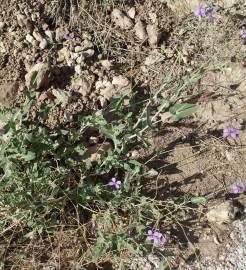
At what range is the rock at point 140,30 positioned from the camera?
331cm

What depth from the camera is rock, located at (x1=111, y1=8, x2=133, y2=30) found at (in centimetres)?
330

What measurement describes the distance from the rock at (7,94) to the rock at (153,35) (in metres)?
1.08

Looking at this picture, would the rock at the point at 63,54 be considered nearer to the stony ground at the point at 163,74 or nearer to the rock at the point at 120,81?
the stony ground at the point at 163,74

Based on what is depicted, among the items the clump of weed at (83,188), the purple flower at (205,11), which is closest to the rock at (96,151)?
the clump of weed at (83,188)

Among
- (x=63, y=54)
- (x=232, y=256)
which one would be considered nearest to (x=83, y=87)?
(x=63, y=54)

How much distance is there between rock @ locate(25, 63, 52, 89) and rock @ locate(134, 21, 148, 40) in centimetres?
78

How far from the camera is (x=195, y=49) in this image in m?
3.38

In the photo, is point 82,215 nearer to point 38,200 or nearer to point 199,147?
point 38,200

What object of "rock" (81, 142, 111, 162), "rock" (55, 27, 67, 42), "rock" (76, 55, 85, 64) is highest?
"rock" (55, 27, 67, 42)

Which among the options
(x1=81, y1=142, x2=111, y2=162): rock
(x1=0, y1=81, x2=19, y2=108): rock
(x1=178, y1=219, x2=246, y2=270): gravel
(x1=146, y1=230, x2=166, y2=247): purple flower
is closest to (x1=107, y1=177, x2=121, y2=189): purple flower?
(x1=81, y1=142, x2=111, y2=162): rock

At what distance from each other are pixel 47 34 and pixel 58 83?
0.38 metres

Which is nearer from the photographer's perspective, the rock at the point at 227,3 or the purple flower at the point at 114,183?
the purple flower at the point at 114,183

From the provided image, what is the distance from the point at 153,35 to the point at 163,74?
307 mm

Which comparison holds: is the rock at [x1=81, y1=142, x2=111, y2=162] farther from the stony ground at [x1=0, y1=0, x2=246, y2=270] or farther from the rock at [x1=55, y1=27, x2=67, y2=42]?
the rock at [x1=55, y1=27, x2=67, y2=42]
